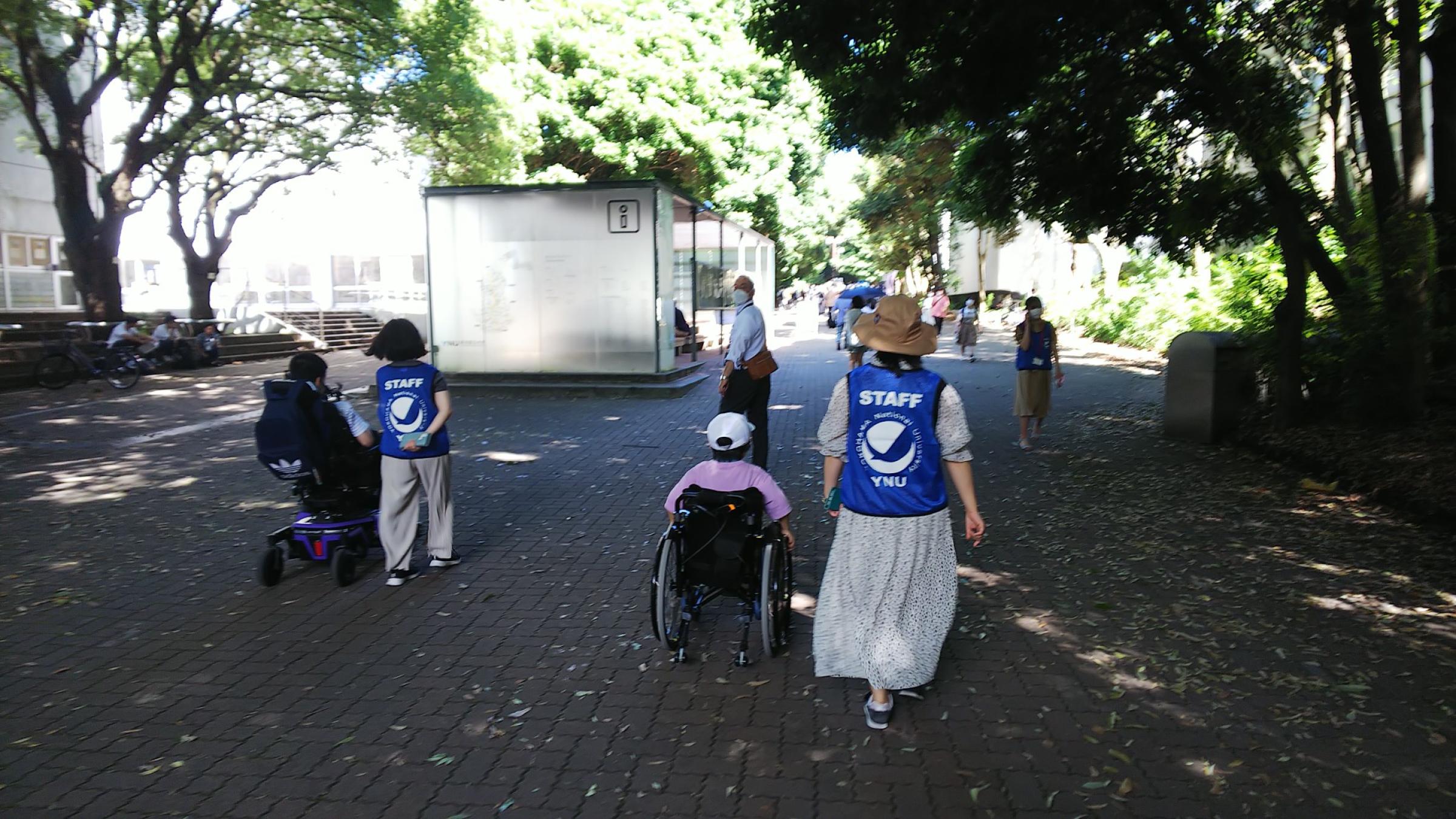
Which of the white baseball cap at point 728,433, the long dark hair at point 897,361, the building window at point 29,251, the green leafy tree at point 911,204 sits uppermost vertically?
the green leafy tree at point 911,204

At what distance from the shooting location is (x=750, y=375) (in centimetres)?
852

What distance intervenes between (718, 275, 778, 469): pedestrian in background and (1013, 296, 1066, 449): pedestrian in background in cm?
317

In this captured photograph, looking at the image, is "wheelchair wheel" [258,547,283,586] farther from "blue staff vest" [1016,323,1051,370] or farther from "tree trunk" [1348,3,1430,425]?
"tree trunk" [1348,3,1430,425]

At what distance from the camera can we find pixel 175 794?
11.9 feet

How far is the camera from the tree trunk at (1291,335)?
952 centimetres

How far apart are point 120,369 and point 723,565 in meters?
16.4

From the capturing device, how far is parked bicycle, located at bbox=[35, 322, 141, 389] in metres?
16.8

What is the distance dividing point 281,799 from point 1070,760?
2942 mm

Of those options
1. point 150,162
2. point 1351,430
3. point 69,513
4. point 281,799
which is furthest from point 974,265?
point 281,799

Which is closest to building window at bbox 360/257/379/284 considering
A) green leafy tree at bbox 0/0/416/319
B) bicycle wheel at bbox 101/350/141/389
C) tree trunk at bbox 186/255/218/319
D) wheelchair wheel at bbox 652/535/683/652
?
tree trunk at bbox 186/255/218/319

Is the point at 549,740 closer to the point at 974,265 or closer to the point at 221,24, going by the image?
the point at 221,24

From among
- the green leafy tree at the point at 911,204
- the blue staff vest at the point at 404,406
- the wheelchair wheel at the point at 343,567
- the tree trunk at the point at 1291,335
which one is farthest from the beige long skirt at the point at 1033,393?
the wheelchair wheel at the point at 343,567

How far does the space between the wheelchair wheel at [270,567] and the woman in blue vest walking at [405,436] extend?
0.65m

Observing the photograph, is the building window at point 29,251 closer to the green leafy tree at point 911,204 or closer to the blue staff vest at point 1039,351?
the green leafy tree at point 911,204
